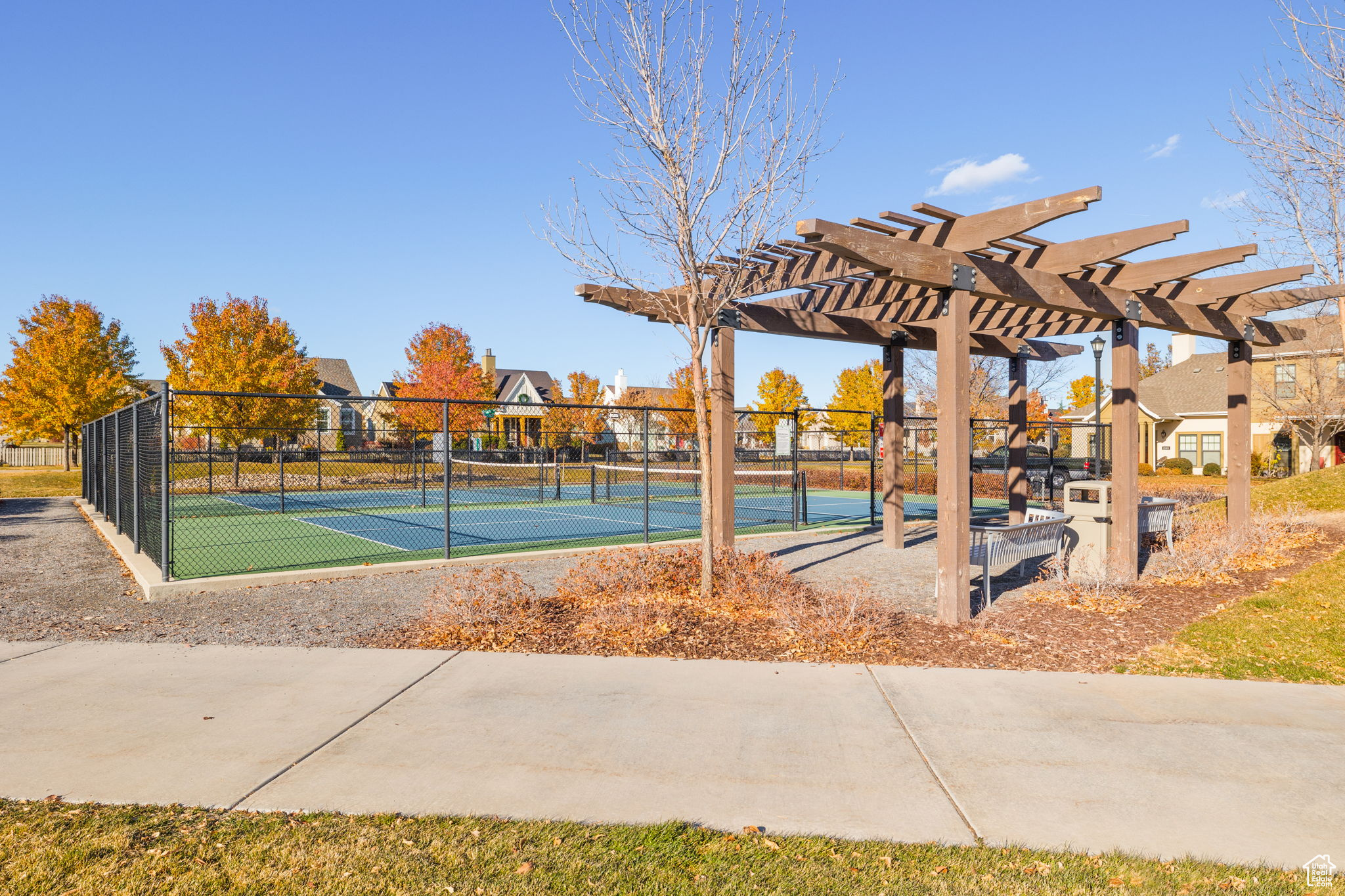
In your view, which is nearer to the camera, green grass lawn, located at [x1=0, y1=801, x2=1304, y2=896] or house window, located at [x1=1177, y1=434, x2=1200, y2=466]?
green grass lawn, located at [x1=0, y1=801, x2=1304, y2=896]

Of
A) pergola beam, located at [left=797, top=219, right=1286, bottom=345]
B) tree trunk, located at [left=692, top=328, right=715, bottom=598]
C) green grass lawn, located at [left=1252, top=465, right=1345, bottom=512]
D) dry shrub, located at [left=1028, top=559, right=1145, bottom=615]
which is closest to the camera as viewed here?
pergola beam, located at [left=797, top=219, right=1286, bottom=345]

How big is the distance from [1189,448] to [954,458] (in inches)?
1536

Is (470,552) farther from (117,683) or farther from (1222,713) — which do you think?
(1222,713)

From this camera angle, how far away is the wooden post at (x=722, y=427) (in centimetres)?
1005

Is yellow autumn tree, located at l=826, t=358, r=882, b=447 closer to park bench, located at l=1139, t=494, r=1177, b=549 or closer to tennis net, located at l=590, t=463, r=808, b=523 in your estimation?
tennis net, located at l=590, t=463, r=808, b=523

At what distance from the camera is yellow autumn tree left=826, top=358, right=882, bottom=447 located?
51.8 m

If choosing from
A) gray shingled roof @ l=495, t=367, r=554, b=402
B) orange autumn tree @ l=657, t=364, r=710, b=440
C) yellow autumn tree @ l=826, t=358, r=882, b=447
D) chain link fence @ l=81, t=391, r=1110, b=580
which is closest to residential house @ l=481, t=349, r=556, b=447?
gray shingled roof @ l=495, t=367, r=554, b=402

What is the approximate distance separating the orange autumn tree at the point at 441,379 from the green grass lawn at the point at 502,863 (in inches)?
1365

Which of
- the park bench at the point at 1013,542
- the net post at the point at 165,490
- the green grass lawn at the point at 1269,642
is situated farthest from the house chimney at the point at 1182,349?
the net post at the point at 165,490

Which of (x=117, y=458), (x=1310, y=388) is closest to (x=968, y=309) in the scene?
(x=117, y=458)

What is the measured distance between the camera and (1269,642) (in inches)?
272

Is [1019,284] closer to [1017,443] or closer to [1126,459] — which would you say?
[1126,459]

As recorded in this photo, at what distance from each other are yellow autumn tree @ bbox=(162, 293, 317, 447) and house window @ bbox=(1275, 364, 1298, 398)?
39.0 metres

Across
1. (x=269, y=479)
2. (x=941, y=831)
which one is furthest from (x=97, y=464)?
(x=941, y=831)
